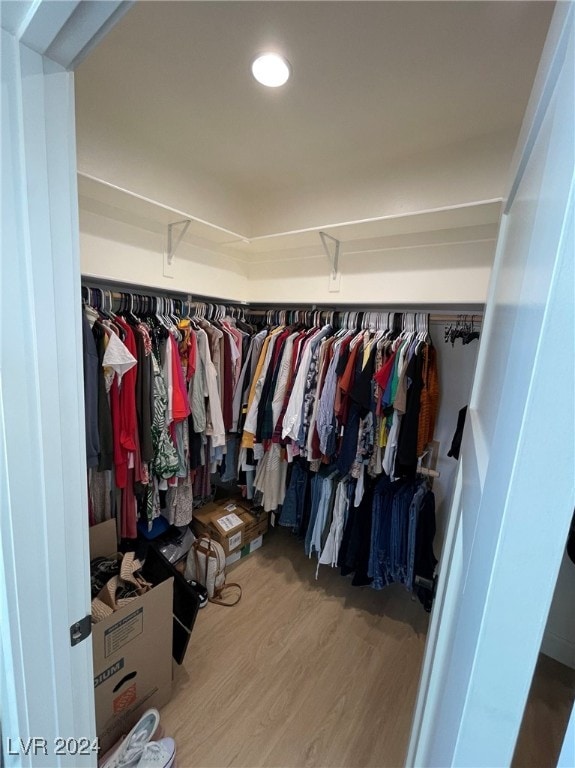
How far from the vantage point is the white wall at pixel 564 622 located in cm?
151

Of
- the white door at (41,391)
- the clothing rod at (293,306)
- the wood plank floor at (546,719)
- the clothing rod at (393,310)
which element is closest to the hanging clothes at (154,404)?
A: the clothing rod at (293,306)

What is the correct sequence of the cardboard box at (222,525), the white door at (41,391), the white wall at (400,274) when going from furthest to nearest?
the cardboard box at (222,525), the white wall at (400,274), the white door at (41,391)

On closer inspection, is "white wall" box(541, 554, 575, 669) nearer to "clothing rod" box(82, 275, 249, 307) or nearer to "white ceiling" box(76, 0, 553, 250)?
"white ceiling" box(76, 0, 553, 250)

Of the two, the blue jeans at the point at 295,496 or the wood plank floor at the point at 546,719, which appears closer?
the wood plank floor at the point at 546,719

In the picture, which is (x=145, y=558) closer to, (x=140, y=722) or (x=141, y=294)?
(x=140, y=722)

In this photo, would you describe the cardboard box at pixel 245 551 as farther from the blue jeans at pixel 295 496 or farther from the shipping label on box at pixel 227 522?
the blue jeans at pixel 295 496

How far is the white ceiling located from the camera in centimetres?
106

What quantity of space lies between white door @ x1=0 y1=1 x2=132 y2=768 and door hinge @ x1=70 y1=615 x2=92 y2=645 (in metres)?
0.01

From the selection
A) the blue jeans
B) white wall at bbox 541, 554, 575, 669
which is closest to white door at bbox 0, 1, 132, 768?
the blue jeans

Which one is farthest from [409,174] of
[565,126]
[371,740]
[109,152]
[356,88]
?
[371,740]

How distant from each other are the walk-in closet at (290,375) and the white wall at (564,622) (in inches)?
0.5

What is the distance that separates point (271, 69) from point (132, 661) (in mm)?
2346

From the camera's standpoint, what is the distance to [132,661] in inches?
49.8

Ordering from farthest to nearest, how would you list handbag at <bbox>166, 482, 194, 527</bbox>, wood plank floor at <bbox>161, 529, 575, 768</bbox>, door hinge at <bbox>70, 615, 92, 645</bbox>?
handbag at <bbox>166, 482, 194, 527</bbox>
wood plank floor at <bbox>161, 529, 575, 768</bbox>
door hinge at <bbox>70, 615, 92, 645</bbox>
